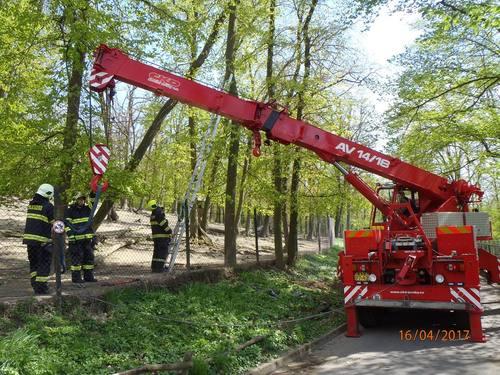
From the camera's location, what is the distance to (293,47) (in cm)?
1655

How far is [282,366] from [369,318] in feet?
11.2

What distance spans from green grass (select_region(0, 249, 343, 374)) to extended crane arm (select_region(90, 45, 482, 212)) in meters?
3.59

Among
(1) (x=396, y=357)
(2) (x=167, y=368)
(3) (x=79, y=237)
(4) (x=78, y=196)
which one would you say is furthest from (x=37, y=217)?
(1) (x=396, y=357)

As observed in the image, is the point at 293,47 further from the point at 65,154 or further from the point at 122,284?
the point at 122,284

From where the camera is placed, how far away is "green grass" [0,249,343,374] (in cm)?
570

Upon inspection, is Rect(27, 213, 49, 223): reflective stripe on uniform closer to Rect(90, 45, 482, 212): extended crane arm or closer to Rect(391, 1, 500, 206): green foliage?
Rect(90, 45, 482, 212): extended crane arm

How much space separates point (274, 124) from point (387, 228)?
3571 millimetres

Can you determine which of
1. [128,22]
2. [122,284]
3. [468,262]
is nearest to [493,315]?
[468,262]

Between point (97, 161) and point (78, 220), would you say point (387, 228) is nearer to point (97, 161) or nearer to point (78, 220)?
point (97, 161)

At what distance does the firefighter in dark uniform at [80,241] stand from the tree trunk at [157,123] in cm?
254

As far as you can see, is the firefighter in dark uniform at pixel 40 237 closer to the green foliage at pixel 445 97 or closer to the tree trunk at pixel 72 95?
the tree trunk at pixel 72 95
